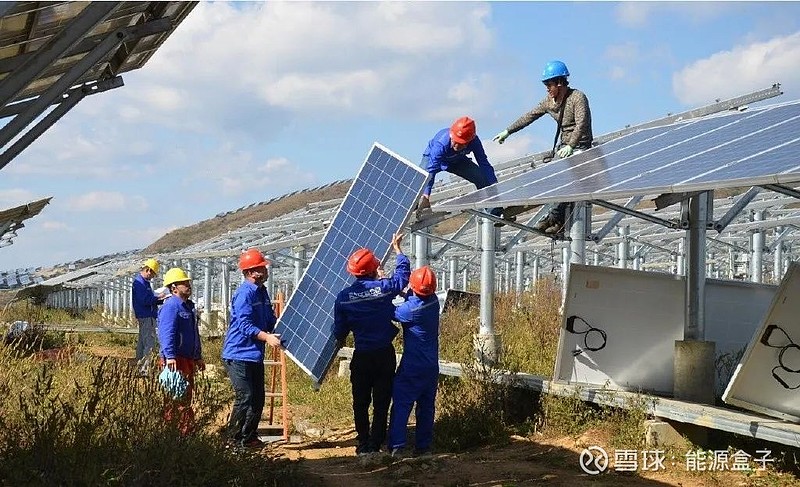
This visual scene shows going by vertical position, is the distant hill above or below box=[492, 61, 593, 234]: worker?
above

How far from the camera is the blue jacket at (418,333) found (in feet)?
27.7

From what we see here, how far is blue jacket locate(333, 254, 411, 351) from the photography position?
27.7 ft

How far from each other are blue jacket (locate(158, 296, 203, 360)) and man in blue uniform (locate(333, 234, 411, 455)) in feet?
4.16

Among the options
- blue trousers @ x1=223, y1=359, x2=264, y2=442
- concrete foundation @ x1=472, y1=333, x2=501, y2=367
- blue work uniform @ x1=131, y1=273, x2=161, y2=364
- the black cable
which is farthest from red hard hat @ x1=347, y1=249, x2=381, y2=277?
Answer: blue work uniform @ x1=131, y1=273, x2=161, y2=364

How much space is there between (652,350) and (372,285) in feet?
8.61

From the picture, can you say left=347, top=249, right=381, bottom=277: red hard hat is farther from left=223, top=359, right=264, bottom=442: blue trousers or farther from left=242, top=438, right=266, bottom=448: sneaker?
left=242, top=438, right=266, bottom=448: sneaker

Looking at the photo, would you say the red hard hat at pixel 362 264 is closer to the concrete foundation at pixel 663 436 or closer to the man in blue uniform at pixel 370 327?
the man in blue uniform at pixel 370 327

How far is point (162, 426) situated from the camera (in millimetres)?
6734

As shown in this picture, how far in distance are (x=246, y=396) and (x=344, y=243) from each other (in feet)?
5.81

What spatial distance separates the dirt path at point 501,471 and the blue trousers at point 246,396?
1.67ft

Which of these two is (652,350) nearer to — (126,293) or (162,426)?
(162,426)

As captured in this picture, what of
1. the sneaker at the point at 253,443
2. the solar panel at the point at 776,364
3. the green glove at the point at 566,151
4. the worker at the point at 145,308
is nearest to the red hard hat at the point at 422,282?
the sneaker at the point at 253,443

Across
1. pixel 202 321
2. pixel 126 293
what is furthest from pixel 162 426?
pixel 126 293

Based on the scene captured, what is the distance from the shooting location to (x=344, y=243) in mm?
9453
